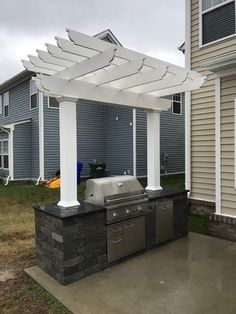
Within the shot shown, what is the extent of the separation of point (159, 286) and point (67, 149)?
6.82 feet

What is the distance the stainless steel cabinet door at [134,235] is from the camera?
404 centimetres

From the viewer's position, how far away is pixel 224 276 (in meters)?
3.53

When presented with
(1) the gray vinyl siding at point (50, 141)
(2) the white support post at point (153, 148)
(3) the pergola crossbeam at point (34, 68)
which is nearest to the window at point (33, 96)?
(1) the gray vinyl siding at point (50, 141)

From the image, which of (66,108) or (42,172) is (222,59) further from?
(42,172)

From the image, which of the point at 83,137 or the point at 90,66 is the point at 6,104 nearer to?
the point at 83,137

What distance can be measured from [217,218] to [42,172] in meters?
8.71

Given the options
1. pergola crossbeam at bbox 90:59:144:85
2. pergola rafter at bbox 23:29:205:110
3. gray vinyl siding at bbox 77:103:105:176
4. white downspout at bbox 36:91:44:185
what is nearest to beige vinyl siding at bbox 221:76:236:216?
pergola rafter at bbox 23:29:205:110

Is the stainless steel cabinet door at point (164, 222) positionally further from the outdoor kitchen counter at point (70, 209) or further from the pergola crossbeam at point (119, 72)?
the pergola crossbeam at point (119, 72)

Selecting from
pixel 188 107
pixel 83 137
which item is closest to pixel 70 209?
pixel 188 107

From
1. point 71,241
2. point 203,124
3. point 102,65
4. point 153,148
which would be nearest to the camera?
point 102,65

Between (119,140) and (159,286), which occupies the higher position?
(119,140)

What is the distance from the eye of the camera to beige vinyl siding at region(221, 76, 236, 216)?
4793 mm

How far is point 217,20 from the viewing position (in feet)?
20.6

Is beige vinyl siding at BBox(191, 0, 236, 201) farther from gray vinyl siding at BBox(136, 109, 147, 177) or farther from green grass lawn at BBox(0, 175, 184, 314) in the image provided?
gray vinyl siding at BBox(136, 109, 147, 177)
